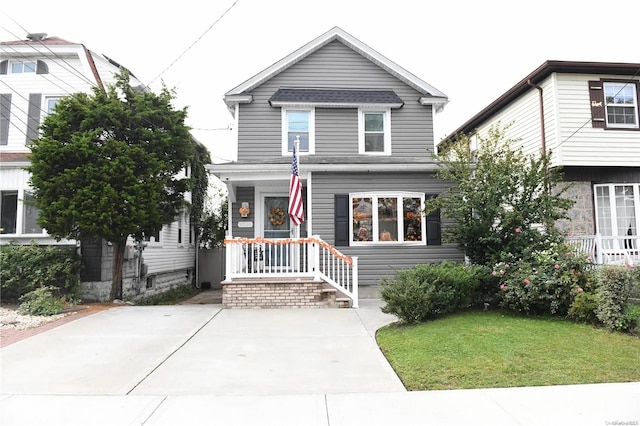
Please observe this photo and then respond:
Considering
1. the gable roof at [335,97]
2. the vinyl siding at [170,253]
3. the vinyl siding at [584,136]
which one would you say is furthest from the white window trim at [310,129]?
the vinyl siding at [584,136]

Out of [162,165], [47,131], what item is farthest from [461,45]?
[47,131]

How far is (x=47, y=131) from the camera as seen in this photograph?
377 inches

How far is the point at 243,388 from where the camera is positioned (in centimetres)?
450

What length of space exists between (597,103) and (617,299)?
7898mm

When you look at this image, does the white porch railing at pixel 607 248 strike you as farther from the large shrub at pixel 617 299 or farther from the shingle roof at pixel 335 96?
the shingle roof at pixel 335 96

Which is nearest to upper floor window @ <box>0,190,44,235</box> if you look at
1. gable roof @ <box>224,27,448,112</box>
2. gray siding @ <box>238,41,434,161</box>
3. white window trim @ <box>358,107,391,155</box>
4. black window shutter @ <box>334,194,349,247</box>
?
gray siding @ <box>238,41,434,161</box>

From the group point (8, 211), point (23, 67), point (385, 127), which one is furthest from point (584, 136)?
point (23, 67)

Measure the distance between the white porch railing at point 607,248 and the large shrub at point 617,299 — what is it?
3.59 metres

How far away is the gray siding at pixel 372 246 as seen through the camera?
11.5 metres

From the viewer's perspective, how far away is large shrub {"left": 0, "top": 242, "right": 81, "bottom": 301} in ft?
31.5

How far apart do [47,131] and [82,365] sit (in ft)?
21.5

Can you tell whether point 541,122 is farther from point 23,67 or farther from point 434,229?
point 23,67

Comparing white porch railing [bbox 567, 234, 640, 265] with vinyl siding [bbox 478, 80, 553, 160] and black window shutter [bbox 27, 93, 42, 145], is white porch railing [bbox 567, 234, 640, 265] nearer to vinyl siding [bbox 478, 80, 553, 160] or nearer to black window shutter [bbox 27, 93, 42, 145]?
vinyl siding [bbox 478, 80, 553, 160]

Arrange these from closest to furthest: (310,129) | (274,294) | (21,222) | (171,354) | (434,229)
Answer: (171,354) < (274,294) < (21,222) < (434,229) < (310,129)
